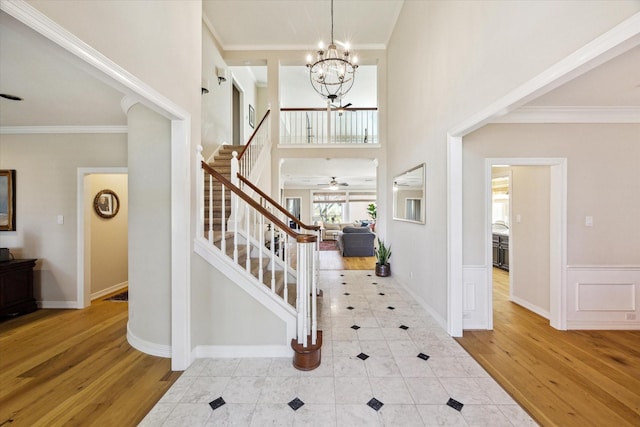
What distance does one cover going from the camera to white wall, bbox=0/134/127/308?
11.9 ft

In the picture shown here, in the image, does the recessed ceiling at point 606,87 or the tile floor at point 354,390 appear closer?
the tile floor at point 354,390

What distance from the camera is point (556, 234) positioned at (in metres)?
2.94

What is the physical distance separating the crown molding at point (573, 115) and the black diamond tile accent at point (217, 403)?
3.84m

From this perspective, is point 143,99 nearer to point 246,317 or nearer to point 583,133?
point 246,317

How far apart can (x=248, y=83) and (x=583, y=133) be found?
7.59 meters

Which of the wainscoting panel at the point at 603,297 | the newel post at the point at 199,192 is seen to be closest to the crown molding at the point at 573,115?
the wainscoting panel at the point at 603,297

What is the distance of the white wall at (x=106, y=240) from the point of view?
154 inches

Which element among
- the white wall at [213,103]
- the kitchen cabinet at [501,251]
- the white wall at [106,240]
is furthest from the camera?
the kitchen cabinet at [501,251]

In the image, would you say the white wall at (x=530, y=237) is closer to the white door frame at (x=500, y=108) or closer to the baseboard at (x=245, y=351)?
the white door frame at (x=500, y=108)

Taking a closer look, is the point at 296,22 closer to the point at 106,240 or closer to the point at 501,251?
the point at 106,240

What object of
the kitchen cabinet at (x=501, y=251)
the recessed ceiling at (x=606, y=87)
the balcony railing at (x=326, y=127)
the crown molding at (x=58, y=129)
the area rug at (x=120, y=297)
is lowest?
the area rug at (x=120, y=297)

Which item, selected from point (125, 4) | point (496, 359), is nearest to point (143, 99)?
point (125, 4)

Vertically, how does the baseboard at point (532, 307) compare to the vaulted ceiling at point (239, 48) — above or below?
below

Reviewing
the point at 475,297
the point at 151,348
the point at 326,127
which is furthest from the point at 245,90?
the point at 475,297
